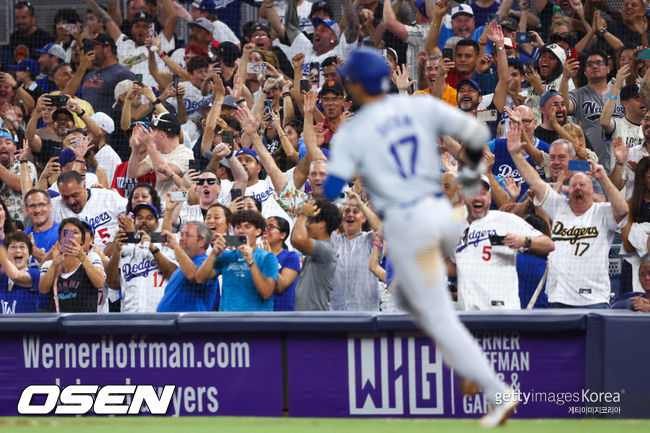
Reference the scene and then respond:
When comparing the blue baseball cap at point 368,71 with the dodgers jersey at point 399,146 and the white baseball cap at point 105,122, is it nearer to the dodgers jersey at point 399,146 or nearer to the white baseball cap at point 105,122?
the dodgers jersey at point 399,146

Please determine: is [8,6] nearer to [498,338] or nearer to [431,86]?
[431,86]

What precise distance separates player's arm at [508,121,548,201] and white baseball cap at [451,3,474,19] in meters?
3.81

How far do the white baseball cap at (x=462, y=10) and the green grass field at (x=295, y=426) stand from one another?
6.86 m

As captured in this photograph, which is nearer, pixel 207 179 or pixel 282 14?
pixel 207 179

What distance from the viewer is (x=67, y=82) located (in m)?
13.1

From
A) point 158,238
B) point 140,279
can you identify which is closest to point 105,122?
point 140,279

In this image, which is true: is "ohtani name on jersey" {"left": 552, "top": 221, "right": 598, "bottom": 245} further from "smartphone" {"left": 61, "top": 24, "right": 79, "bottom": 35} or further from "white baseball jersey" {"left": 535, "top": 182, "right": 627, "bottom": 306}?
"smartphone" {"left": 61, "top": 24, "right": 79, "bottom": 35}

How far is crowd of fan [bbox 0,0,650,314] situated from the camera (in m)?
8.23

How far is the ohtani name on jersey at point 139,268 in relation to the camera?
336 inches

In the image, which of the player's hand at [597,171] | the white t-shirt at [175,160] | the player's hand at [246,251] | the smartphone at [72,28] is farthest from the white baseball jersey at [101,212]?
the smartphone at [72,28]

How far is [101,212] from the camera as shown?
378 inches

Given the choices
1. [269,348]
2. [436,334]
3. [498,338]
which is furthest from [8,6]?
[436,334]

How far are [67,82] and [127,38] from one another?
50.0 inches

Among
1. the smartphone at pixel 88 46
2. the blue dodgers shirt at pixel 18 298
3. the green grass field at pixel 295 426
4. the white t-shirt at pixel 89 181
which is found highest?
the smartphone at pixel 88 46
